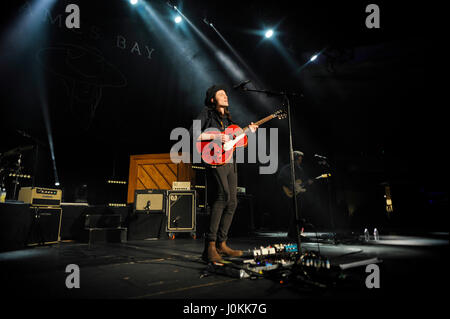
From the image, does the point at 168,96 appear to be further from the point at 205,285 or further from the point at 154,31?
the point at 205,285

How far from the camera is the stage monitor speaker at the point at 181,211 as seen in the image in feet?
16.8

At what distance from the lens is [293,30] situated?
600 cm

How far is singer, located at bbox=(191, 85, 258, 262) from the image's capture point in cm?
232

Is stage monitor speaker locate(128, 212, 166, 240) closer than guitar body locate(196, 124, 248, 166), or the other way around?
guitar body locate(196, 124, 248, 166)

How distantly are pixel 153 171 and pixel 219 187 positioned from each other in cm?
775

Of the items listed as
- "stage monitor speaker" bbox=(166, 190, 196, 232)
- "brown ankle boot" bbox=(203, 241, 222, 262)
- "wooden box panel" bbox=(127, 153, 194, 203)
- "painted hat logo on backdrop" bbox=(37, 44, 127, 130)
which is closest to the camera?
"brown ankle boot" bbox=(203, 241, 222, 262)

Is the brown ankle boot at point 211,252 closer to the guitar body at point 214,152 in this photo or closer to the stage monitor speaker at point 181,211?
the guitar body at point 214,152

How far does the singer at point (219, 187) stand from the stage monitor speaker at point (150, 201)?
10.3ft

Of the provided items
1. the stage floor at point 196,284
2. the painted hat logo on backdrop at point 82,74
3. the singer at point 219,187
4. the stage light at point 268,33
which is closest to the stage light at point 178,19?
the painted hat logo on backdrop at point 82,74

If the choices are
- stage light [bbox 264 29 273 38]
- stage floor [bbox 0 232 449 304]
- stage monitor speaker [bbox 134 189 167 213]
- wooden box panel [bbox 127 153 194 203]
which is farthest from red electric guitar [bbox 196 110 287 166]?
wooden box panel [bbox 127 153 194 203]

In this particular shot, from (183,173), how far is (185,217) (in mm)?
4141

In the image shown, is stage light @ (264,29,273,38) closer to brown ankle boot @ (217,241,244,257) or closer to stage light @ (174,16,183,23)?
stage light @ (174,16,183,23)

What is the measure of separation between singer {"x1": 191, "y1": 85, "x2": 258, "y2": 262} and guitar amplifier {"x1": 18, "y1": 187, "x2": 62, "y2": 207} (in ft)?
11.0

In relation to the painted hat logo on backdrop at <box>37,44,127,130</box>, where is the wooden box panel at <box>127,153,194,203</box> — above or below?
below
